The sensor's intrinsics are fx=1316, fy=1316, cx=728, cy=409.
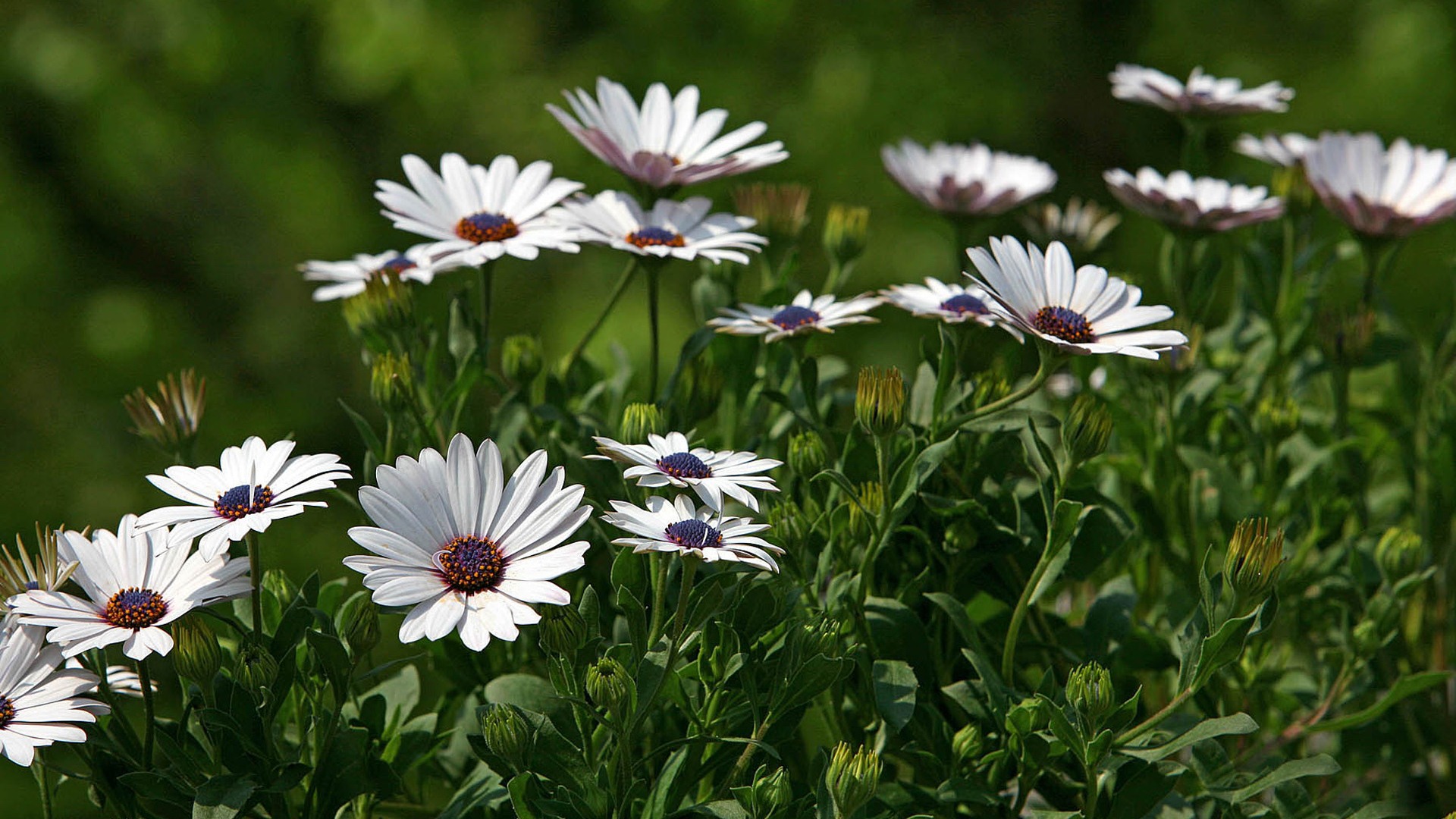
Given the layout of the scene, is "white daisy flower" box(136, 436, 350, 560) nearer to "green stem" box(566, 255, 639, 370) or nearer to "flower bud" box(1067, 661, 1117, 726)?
"green stem" box(566, 255, 639, 370)

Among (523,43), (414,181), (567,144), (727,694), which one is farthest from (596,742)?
(523,43)

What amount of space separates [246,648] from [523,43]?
2.73m

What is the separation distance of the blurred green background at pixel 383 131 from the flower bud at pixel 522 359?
1.76 metres

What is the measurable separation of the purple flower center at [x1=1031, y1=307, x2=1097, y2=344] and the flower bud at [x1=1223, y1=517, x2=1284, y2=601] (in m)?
0.11

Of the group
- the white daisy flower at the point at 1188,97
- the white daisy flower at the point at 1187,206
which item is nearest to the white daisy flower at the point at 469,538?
the white daisy flower at the point at 1187,206

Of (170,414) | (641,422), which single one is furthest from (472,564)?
(170,414)

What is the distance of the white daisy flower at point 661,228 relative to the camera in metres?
0.65

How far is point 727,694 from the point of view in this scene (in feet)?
1.86

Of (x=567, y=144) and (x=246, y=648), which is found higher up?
(x=567, y=144)

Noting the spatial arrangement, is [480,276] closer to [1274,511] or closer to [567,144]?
[1274,511]

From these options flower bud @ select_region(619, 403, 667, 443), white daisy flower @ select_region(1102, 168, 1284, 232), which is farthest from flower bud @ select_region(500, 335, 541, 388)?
white daisy flower @ select_region(1102, 168, 1284, 232)

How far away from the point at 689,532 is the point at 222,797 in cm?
21

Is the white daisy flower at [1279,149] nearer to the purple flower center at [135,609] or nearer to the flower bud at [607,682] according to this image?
the flower bud at [607,682]

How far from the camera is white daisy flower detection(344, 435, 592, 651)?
0.47 metres
